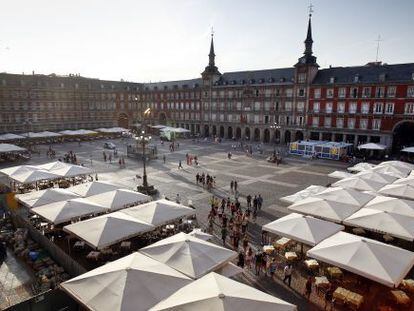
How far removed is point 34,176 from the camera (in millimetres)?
25094

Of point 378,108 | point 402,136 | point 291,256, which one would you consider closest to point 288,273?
point 291,256

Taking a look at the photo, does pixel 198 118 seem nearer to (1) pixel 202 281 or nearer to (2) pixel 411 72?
(2) pixel 411 72

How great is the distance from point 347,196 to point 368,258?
7740 millimetres

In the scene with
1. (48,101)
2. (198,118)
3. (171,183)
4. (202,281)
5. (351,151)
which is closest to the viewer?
(202,281)

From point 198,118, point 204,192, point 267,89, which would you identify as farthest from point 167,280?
point 198,118

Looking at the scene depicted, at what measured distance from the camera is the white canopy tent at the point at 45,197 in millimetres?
18969

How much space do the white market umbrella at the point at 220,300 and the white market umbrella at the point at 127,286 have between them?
637mm

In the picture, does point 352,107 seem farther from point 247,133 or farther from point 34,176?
point 34,176

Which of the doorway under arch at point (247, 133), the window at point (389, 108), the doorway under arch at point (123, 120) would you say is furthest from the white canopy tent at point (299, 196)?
the doorway under arch at point (123, 120)

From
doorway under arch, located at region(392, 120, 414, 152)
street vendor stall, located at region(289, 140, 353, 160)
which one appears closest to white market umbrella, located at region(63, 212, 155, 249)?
street vendor stall, located at region(289, 140, 353, 160)

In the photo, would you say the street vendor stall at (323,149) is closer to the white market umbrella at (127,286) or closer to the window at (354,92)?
the window at (354,92)

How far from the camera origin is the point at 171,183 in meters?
30.8

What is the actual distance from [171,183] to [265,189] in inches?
369

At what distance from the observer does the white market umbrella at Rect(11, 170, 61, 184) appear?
24547 millimetres
